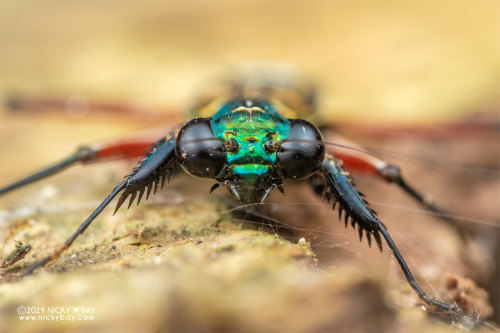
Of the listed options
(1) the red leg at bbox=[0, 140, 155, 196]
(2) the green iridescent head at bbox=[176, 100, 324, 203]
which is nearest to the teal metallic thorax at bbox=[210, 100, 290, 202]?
(2) the green iridescent head at bbox=[176, 100, 324, 203]

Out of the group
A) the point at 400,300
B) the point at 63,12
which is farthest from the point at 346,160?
the point at 63,12

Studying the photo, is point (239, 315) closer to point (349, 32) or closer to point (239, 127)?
point (239, 127)

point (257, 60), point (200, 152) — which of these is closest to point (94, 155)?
point (200, 152)

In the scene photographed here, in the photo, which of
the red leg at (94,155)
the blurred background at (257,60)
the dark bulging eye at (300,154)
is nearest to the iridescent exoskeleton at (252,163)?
the dark bulging eye at (300,154)

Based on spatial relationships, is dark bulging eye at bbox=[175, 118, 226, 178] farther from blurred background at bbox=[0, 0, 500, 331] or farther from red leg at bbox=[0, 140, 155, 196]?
blurred background at bbox=[0, 0, 500, 331]

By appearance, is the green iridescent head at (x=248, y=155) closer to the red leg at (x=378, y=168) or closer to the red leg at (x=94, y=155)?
the red leg at (x=94, y=155)

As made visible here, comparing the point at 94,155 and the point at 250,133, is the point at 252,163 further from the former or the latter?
the point at 94,155

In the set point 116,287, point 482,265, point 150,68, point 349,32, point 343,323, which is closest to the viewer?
point 343,323

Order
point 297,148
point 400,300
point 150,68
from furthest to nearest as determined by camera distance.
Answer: point 150,68 < point 297,148 < point 400,300
